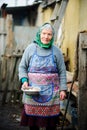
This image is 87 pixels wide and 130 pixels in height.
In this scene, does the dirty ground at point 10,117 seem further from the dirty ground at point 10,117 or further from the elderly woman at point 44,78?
the elderly woman at point 44,78

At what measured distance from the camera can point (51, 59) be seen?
5.69m

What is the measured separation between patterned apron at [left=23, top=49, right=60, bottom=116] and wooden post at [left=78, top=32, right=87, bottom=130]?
0.57 meters

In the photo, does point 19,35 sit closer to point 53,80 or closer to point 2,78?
point 2,78

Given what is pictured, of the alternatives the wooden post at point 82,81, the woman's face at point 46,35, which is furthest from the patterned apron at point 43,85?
the wooden post at point 82,81

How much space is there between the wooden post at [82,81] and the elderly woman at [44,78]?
490 mm

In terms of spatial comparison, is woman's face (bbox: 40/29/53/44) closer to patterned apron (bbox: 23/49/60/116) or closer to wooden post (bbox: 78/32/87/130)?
patterned apron (bbox: 23/49/60/116)

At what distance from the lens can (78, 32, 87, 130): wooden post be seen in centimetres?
608

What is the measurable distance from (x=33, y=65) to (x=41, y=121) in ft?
2.94

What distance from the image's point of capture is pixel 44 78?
5648mm

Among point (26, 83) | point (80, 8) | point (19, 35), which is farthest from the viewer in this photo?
point (19, 35)

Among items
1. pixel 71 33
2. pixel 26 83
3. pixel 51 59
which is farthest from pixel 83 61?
pixel 71 33

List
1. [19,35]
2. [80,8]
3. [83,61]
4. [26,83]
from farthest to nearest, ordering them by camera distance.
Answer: [19,35], [80,8], [83,61], [26,83]

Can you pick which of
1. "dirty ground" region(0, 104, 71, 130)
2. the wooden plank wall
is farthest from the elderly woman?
the wooden plank wall

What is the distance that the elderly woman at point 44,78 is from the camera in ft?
18.6
